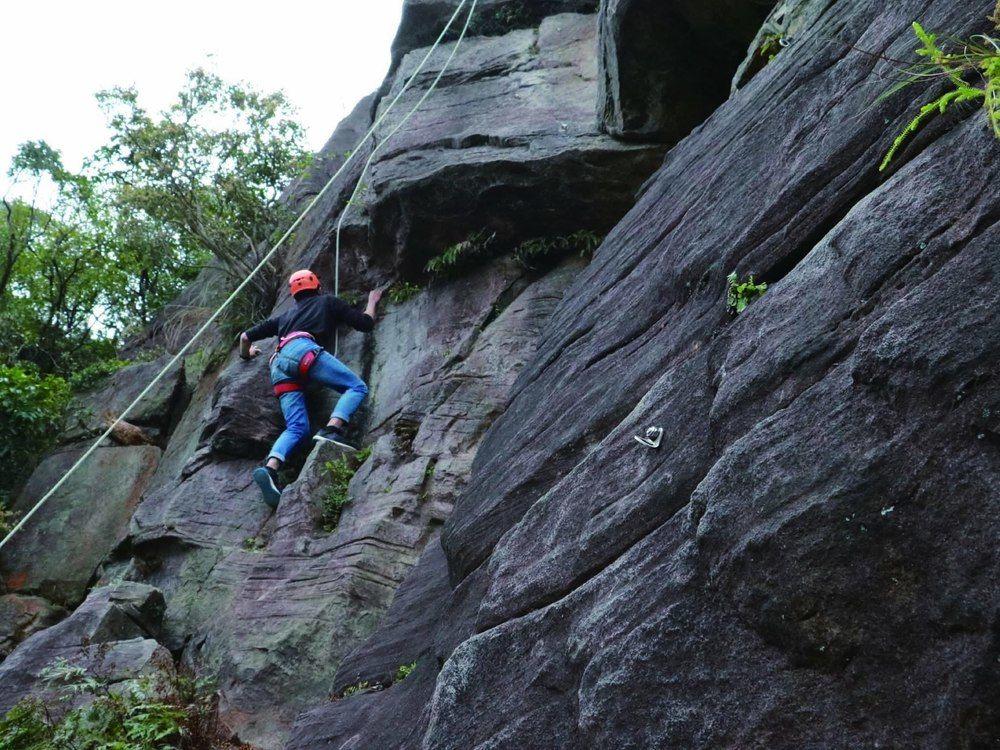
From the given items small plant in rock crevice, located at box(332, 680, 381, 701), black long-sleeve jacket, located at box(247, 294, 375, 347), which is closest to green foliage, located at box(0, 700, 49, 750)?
small plant in rock crevice, located at box(332, 680, 381, 701)

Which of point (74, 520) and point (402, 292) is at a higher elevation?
point (402, 292)

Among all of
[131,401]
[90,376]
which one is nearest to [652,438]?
[131,401]

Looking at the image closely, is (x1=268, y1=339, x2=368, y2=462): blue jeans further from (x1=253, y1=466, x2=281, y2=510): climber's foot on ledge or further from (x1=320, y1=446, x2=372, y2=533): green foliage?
(x1=320, y1=446, x2=372, y2=533): green foliage

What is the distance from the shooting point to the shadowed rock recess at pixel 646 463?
124 inches

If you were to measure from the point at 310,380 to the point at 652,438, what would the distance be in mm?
6887

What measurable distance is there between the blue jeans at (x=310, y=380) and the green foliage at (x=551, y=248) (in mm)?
2173

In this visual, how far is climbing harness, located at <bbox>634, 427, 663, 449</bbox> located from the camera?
441 cm

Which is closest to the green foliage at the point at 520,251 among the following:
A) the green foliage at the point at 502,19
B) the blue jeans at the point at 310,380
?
the blue jeans at the point at 310,380

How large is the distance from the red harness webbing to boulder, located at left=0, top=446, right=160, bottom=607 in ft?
7.43

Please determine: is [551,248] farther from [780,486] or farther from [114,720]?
[780,486]

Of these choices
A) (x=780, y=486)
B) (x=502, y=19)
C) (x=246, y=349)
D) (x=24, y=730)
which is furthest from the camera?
(x=502, y=19)

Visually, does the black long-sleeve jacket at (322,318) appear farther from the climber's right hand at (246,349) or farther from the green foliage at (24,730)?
the green foliage at (24,730)

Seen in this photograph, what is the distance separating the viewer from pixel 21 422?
13.0 m

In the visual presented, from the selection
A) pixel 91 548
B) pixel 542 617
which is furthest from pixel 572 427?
pixel 91 548
